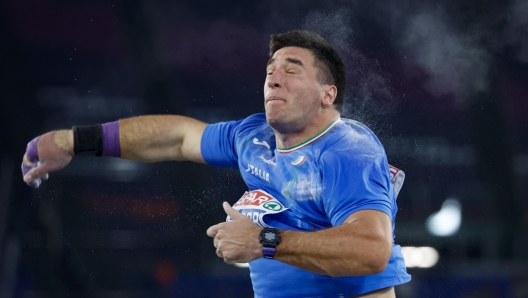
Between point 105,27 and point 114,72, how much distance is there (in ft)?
0.93

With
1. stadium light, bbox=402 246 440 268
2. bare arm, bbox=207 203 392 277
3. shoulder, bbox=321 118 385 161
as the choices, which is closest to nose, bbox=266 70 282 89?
shoulder, bbox=321 118 385 161

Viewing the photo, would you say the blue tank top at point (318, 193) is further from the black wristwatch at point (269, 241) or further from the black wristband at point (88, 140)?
the black wristband at point (88, 140)

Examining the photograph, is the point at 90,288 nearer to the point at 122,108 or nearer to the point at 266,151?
Result: the point at 122,108

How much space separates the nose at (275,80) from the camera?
2080mm

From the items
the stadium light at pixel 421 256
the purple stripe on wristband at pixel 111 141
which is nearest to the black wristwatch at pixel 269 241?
the purple stripe on wristband at pixel 111 141

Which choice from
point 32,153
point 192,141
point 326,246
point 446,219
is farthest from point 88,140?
point 446,219

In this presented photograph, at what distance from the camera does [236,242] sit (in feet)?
5.23

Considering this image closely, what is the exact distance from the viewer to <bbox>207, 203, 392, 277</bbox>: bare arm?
1594 millimetres

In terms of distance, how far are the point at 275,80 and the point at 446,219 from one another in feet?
5.48

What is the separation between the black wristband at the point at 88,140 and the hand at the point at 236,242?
0.83 metres

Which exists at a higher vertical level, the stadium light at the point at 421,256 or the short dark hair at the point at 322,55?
the short dark hair at the point at 322,55

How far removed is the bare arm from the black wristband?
→ 2.73ft

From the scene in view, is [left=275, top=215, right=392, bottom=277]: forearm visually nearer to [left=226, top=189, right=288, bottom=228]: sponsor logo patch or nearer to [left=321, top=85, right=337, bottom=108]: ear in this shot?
[left=226, top=189, right=288, bottom=228]: sponsor logo patch

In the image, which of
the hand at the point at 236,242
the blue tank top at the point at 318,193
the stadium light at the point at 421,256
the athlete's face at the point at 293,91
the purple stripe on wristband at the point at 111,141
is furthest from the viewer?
the stadium light at the point at 421,256
